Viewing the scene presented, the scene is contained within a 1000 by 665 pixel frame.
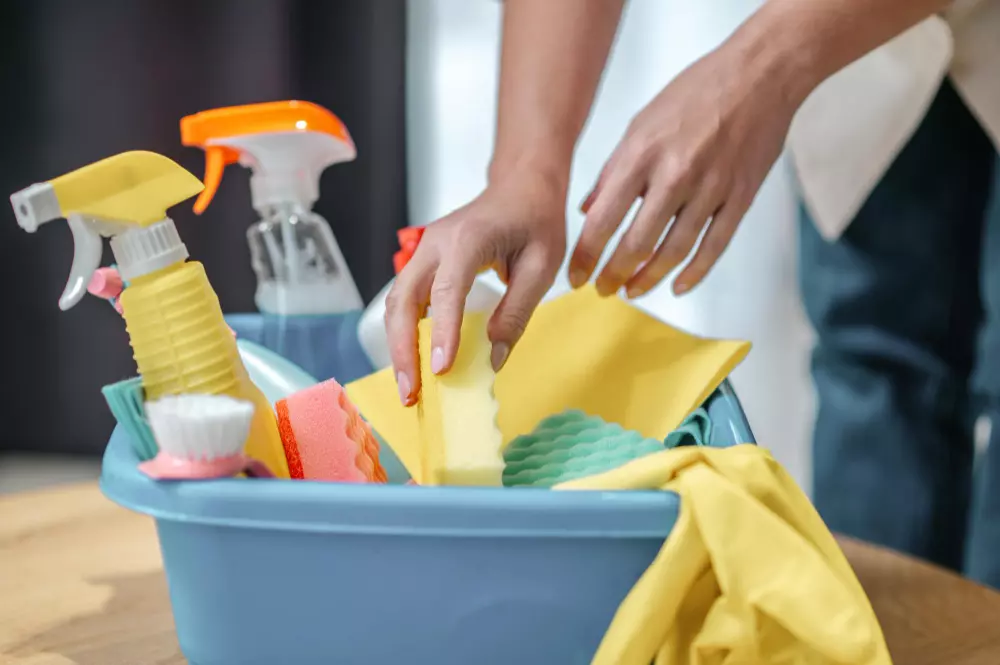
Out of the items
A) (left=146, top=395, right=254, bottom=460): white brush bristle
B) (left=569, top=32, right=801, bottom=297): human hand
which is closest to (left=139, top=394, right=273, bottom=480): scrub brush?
(left=146, top=395, right=254, bottom=460): white brush bristle

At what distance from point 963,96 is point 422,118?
77cm

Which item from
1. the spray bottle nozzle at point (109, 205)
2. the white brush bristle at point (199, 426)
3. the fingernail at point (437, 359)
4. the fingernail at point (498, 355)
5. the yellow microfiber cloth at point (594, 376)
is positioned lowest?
the yellow microfiber cloth at point (594, 376)

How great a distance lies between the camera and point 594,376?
540 millimetres

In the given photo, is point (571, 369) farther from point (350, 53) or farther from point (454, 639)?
point (350, 53)

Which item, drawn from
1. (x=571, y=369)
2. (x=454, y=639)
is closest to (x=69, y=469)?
(x=571, y=369)

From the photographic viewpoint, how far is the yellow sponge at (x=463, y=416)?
0.37m

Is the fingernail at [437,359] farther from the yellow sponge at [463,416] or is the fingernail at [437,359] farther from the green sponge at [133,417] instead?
the green sponge at [133,417]

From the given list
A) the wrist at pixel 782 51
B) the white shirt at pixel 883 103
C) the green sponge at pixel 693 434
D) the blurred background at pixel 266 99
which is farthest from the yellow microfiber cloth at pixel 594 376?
the blurred background at pixel 266 99

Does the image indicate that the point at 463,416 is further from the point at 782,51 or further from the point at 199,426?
the point at 782,51

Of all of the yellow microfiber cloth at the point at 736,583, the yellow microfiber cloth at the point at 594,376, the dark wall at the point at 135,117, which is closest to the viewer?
the yellow microfiber cloth at the point at 736,583

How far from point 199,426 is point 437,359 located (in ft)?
0.41

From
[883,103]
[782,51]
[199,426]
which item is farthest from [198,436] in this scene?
[883,103]

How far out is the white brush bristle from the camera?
0.30 meters

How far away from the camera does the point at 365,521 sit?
307mm
